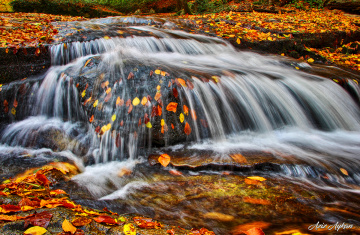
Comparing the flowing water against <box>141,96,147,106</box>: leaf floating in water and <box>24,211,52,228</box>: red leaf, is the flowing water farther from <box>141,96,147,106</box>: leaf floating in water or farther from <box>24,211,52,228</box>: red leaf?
<box>24,211,52,228</box>: red leaf

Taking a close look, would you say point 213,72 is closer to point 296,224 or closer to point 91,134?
point 91,134

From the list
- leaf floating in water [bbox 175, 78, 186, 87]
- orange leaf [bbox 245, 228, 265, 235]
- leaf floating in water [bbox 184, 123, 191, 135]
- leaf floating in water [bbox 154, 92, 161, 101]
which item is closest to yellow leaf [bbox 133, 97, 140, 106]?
leaf floating in water [bbox 154, 92, 161, 101]

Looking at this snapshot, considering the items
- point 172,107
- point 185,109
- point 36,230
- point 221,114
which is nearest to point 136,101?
point 172,107

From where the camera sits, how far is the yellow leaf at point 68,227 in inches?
58.0

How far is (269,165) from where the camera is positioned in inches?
114

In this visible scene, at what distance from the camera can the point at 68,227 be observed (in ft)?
4.90

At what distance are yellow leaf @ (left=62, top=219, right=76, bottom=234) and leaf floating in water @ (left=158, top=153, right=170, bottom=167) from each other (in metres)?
1.63

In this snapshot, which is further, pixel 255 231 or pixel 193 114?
pixel 193 114

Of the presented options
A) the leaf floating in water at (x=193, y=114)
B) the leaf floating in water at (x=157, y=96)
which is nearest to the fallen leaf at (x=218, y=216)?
the leaf floating in water at (x=193, y=114)

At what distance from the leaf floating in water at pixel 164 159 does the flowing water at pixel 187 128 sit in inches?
4.1

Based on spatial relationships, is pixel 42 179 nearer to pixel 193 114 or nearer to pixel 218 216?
pixel 218 216

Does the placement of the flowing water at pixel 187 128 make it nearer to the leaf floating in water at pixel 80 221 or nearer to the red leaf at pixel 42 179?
the red leaf at pixel 42 179

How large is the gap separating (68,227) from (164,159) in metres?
1.75

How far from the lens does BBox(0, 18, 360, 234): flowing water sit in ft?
8.49
